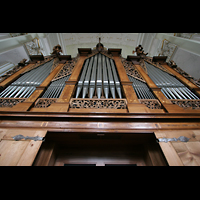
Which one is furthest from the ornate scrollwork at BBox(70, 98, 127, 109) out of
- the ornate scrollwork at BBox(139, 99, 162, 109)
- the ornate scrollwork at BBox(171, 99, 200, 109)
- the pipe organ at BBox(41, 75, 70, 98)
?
the ornate scrollwork at BBox(171, 99, 200, 109)

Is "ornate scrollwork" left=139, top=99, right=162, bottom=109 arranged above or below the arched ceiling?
below

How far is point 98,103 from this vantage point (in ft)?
8.37

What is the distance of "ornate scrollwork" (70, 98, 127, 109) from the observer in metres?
2.50

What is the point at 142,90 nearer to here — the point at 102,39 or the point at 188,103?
the point at 188,103

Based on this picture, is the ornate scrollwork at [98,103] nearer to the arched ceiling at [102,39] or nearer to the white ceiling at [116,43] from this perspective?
the white ceiling at [116,43]

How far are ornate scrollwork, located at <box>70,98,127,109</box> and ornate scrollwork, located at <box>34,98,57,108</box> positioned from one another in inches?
18.8

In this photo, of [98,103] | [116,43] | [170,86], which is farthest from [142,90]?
[116,43]

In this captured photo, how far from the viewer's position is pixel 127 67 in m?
4.66

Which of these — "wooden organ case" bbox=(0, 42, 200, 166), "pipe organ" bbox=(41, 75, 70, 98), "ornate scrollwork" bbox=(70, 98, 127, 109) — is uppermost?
"pipe organ" bbox=(41, 75, 70, 98)

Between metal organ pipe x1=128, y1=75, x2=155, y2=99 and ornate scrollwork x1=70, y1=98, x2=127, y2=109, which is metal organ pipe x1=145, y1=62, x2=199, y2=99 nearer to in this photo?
metal organ pipe x1=128, y1=75, x2=155, y2=99

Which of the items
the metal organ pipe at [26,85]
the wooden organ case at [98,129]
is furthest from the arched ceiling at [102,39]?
the wooden organ case at [98,129]

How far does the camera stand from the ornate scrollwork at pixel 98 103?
2.50 metres

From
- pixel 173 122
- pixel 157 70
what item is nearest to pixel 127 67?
pixel 157 70
